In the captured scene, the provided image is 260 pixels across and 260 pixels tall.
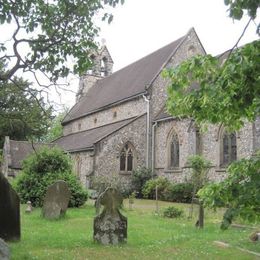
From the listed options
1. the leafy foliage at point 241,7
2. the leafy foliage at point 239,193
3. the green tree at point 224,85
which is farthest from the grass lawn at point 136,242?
the leafy foliage at point 241,7

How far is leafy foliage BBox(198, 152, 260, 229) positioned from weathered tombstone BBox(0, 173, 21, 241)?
6.22m

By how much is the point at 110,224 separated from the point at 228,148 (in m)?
14.5

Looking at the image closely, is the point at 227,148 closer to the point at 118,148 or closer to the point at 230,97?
the point at 118,148

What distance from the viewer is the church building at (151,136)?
23.1m

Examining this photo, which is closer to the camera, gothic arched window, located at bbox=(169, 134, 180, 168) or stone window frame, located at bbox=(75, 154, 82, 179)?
gothic arched window, located at bbox=(169, 134, 180, 168)

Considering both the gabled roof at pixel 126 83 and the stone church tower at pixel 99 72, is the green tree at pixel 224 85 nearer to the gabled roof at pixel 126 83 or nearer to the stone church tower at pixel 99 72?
the gabled roof at pixel 126 83

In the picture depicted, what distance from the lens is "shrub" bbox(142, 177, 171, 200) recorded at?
81.6 feet

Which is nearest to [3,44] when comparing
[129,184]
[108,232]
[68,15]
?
[68,15]

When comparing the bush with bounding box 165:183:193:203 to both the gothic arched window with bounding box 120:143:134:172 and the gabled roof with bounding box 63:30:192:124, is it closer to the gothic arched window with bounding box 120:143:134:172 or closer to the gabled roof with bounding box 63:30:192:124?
the gothic arched window with bounding box 120:143:134:172

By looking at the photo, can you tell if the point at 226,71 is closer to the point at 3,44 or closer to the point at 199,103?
the point at 199,103

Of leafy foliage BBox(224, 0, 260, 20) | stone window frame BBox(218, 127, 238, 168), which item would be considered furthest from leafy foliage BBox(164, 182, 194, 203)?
leafy foliage BBox(224, 0, 260, 20)

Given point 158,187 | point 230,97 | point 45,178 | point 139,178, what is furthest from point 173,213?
point 230,97

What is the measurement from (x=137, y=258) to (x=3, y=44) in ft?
15.6

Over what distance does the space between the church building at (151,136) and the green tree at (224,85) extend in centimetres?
1747
